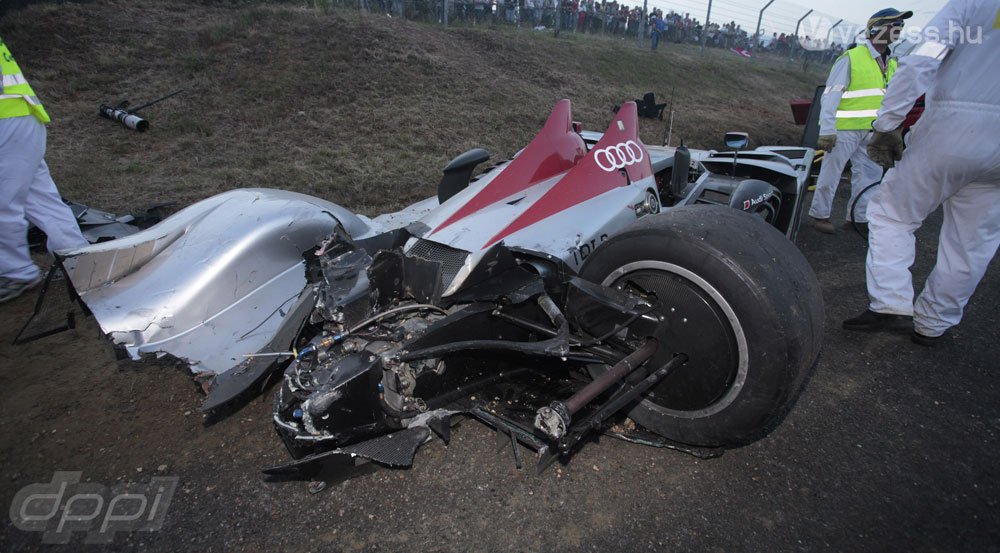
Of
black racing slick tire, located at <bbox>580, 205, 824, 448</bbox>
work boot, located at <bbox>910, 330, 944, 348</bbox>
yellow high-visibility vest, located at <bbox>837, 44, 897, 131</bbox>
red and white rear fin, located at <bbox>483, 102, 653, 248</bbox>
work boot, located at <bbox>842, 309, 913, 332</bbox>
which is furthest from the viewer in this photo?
yellow high-visibility vest, located at <bbox>837, 44, 897, 131</bbox>

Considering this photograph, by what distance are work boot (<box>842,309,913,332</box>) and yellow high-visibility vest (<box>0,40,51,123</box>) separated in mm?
6688

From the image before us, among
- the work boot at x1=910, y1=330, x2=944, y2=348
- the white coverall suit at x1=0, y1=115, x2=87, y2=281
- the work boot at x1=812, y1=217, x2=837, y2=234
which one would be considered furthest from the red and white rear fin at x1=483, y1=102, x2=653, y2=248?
the white coverall suit at x1=0, y1=115, x2=87, y2=281

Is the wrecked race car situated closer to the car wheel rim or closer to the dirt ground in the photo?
the car wheel rim

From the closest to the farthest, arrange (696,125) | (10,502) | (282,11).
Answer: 1. (10,502)
2. (696,125)
3. (282,11)

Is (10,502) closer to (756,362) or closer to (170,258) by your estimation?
(170,258)

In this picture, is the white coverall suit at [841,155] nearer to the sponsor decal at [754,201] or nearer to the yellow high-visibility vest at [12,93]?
the sponsor decal at [754,201]

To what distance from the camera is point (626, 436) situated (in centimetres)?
222

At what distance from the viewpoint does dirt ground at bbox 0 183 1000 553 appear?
6.16 feet

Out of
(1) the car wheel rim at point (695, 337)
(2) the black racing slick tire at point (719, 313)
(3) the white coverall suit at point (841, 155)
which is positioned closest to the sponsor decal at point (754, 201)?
(2) the black racing slick tire at point (719, 313)

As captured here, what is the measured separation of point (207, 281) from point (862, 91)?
21.3 ft

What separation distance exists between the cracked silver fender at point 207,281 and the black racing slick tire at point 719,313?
1714 millimetres

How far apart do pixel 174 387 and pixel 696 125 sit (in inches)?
483

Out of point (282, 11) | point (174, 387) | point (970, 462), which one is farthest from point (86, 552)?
point (282, 11)

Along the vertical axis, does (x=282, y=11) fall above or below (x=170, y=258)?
above
